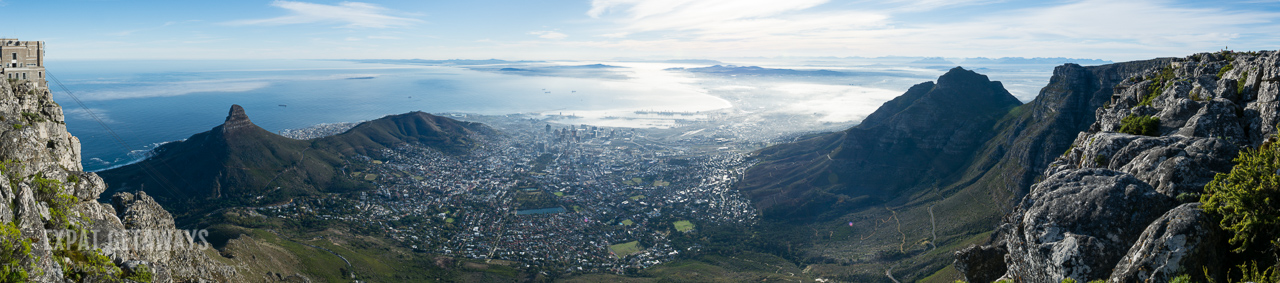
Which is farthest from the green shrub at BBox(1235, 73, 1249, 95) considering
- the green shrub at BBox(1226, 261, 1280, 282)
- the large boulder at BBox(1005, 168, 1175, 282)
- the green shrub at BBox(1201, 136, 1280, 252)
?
the green shrub at BBox(1226, 261, 1280, 282)

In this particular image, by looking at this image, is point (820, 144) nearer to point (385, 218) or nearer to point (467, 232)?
point (467, 232)

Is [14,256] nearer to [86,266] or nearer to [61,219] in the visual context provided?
[86,266]

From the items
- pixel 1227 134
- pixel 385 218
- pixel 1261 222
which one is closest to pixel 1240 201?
pixel 1261 222

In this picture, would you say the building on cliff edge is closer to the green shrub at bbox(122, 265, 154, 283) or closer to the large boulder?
the green shrub at bbox(122, 265, 154, 283)

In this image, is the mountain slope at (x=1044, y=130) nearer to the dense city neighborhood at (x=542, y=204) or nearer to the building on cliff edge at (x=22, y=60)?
the dense city neighborhood at (x=542, y=204)

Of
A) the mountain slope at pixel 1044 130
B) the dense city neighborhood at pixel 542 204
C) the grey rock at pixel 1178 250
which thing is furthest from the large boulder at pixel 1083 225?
the mountain slope at pixel 1044 130
